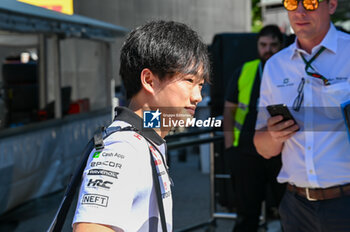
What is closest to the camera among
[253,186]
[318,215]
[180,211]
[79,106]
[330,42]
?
[318,215]

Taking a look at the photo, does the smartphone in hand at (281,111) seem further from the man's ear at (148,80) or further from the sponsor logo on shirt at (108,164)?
the sponsor logo on shirt at (108,164)

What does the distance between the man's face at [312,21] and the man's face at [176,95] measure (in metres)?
1.17

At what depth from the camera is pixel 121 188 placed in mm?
1175

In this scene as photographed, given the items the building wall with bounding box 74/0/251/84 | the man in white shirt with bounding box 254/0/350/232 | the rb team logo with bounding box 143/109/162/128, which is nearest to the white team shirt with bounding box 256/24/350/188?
the man in white shirt with bounding box 254/0/350/232

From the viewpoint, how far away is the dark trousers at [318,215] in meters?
2.23

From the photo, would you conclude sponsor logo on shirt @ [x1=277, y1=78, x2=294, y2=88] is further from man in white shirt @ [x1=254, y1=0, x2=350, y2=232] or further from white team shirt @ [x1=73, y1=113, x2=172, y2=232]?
white team shirt @ [x1=73, y1=113, x2=172, y2=232]

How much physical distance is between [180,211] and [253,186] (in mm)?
2346

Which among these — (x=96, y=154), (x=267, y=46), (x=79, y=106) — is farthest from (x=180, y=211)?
(x=96, y=154)

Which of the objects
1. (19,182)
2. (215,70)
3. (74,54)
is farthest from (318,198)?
(74,54)

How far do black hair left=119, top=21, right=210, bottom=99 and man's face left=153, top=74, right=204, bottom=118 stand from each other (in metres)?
0.02

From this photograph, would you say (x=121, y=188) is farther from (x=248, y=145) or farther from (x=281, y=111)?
(x=248, y=145)

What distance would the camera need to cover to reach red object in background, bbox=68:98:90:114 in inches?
338

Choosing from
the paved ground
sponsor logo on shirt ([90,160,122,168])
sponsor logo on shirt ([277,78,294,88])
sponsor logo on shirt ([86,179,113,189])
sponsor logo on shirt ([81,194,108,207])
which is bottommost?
the paved ground

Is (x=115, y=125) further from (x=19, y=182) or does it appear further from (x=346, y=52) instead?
(x=19, y=182)
